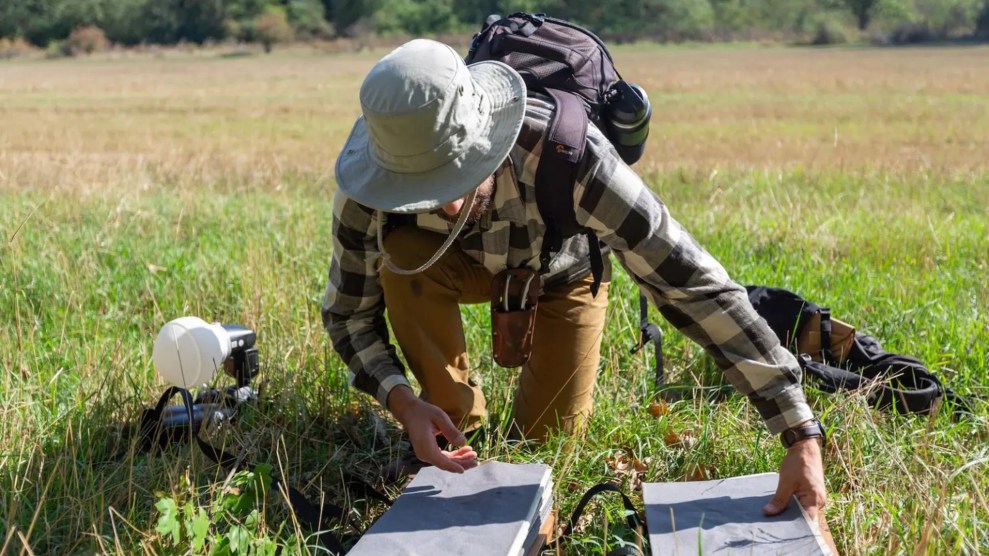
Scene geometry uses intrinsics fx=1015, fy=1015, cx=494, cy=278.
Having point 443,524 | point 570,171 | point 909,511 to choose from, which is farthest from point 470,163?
point 909,511

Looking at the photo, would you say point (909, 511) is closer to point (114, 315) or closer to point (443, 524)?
point (443, 524)

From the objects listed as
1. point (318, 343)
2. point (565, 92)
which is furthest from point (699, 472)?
point (318, 343)

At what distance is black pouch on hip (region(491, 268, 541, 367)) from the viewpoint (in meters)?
3.28

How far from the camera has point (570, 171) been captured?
2791 mm

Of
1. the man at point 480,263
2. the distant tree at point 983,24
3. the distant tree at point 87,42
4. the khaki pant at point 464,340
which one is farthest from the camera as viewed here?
the distant tree at point 983,24

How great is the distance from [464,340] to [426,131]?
3.98 ft

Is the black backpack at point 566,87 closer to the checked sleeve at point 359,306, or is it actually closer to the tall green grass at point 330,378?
the checked sleeve at point 359,306

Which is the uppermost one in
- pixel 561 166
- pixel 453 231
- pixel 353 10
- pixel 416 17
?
pixel 561 166

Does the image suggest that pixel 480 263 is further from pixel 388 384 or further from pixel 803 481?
pixel 803 481

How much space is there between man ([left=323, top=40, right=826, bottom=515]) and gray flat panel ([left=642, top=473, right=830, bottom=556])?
0.30 feet

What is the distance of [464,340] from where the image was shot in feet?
11.7

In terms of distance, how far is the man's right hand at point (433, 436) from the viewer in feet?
9.09

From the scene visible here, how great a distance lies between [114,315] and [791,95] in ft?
65.3

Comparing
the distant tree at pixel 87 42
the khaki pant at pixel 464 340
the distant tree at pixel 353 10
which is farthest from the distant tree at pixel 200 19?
the khaki pant at pixel 464 340
